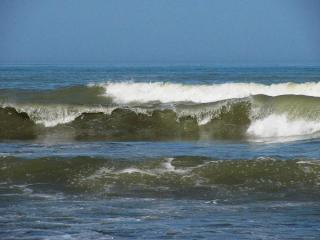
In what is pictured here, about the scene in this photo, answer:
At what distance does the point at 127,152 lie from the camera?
14.0 metres

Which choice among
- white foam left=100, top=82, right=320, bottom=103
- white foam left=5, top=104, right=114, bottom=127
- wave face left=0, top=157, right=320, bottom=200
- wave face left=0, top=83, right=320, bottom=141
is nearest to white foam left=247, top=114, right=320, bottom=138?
wave face left=0, top=83, right=320, bottom=141

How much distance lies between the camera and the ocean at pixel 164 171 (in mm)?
8219

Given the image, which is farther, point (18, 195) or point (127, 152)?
point (127, 152)

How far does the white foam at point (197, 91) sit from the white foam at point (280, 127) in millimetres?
8140

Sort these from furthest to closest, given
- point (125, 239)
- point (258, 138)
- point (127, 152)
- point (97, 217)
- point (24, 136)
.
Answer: point (24, 136) → point (258, 138) → point (127, 152) → point (97, 217) → point (125, 239)

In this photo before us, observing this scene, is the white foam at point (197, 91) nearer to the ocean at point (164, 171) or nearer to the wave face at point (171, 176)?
the ocean at point (164, 171)

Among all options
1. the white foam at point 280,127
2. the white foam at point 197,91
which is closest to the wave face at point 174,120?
the white foam at point 280,127

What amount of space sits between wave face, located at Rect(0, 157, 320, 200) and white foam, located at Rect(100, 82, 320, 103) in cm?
1554

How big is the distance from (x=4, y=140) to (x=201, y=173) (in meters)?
7.81

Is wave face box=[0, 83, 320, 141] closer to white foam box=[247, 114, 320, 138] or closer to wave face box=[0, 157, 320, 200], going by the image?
white foam box=[247, 114, 320, 138]

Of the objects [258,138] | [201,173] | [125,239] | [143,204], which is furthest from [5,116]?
[125,239]

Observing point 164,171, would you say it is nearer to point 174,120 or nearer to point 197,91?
point 174,120

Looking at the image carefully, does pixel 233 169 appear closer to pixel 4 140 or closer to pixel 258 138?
pixel 258 138

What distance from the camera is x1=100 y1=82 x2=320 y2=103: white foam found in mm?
28094
